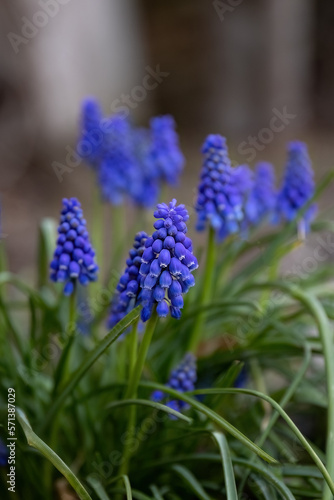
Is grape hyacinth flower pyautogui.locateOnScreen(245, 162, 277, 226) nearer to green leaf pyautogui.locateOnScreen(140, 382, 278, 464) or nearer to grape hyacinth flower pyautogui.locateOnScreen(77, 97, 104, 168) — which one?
grape hyacinth flower pyautogui.locateOnScreen(77, 97, 104, 168)

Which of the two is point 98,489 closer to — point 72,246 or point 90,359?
point 90,359

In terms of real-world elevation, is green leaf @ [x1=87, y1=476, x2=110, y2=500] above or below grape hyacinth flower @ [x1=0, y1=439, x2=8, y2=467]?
below

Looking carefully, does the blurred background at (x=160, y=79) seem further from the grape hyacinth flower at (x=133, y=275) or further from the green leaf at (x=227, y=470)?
the green leaf at (x=227, y=470)

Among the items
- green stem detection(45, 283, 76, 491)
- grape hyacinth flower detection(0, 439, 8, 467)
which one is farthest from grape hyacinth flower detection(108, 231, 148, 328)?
grape hyacinth flower detection(0, 439, 8, 467)

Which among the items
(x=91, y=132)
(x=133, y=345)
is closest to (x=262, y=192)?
(x=91, y=132)

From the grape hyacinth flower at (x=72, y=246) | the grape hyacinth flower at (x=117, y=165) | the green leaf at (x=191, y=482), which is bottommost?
the green leaf at (x=191, y=482)

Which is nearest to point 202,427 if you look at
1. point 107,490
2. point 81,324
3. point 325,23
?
point 107,490

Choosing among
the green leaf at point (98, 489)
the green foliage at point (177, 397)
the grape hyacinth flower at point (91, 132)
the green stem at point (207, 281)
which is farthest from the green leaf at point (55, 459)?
the grape hyacinth flower at point (91, 132)
